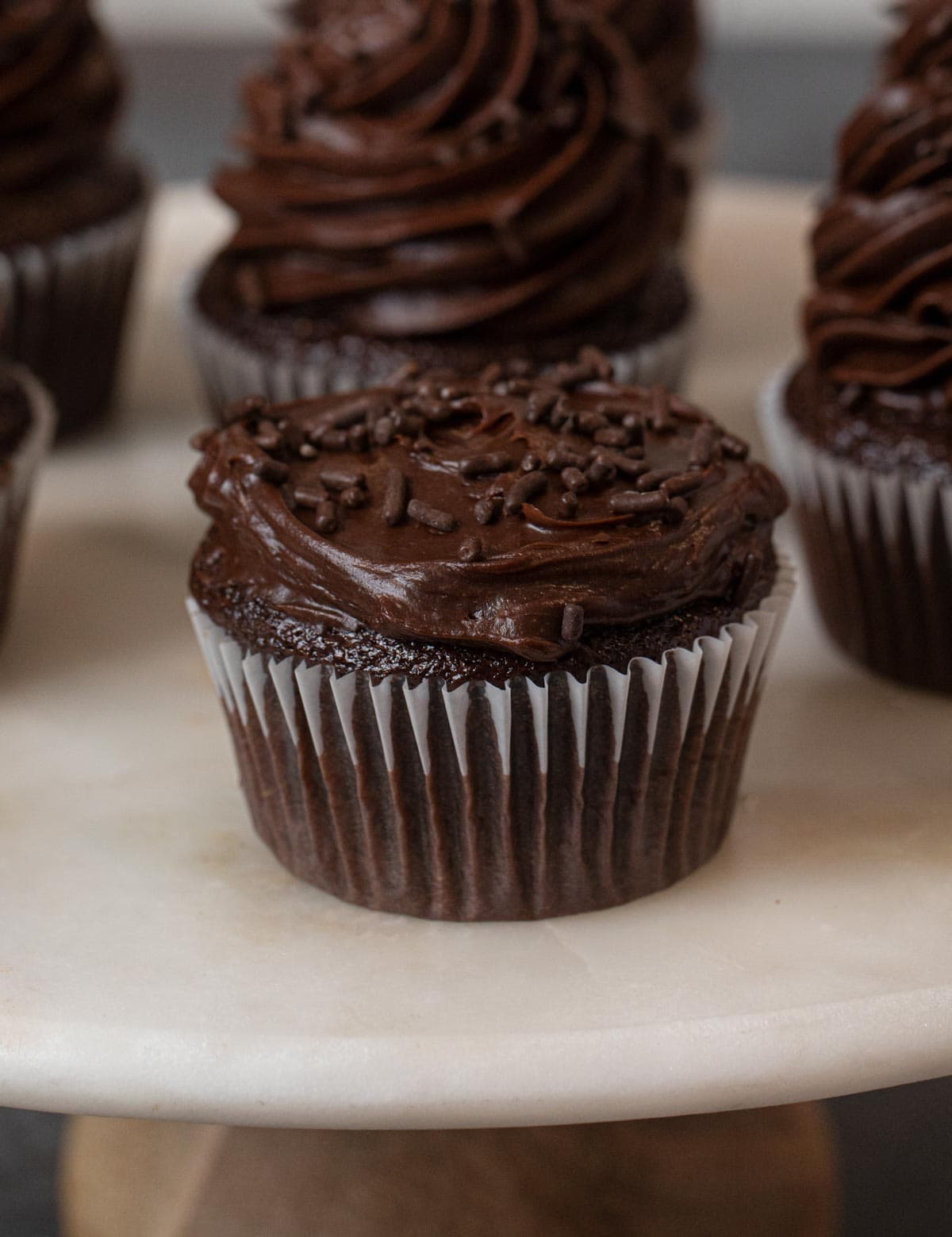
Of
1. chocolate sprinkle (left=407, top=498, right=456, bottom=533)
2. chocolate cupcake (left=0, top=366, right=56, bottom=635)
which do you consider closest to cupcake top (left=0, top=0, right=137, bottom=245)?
chocolate cupcake (left=0, top=366, right=56, bottom=635)

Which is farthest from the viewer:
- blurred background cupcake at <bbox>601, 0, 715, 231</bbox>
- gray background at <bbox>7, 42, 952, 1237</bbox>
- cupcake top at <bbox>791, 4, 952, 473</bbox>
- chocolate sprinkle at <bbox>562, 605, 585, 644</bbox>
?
blurred background cupcake at <bbox>601, 0, 715, 231</bbox>

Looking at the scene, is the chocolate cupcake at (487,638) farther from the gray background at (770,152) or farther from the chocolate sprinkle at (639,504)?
the gray background at (770,152)

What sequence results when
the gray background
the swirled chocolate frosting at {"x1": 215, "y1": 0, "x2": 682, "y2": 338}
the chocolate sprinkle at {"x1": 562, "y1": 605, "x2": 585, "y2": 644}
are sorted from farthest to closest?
the swirled chocolate frosting at {"x1": 215, "y1": 0, "x2": 682, "y2": 338} → the gray background → the chocolate sprinkle at {"x1": 562, "y1": 605, "x2": 585, "y2": 644}

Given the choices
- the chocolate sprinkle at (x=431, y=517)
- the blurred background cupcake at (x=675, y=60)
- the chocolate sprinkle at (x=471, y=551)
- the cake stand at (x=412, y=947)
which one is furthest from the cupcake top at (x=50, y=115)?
the chocolate sprinkle at (x=471, y=551)

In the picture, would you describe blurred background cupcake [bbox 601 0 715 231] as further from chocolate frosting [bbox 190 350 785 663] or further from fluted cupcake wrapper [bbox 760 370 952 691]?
chocolate frosting [bbox 190 350 785 663]

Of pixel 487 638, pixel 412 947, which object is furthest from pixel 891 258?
pixel 412 947
